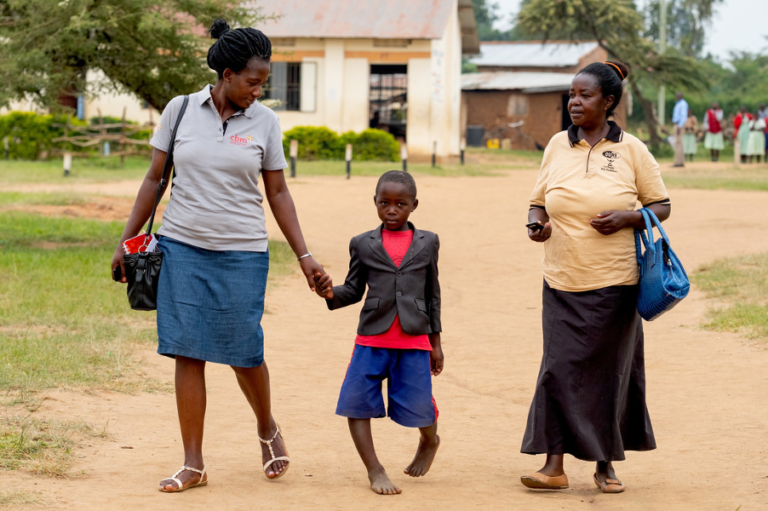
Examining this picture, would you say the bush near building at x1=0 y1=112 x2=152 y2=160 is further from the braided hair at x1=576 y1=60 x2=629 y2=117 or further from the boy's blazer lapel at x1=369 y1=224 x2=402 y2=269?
the braided hair at x1=576 y1=60 x2=629 y2=117

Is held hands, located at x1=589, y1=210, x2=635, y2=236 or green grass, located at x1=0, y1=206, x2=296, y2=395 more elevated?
held hands, located at x1=589, y1=210, x2=635, y2=236

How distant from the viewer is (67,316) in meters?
7.52

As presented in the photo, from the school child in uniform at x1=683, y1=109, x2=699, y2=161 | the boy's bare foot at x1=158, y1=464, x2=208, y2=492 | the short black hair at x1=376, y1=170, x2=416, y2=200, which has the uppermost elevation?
the school child in uniform at x1=683, y1=109, x2=699, y2=161

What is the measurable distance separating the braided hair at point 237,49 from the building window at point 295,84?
80.0 ft

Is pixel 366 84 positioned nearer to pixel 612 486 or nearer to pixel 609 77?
pixel 609 77

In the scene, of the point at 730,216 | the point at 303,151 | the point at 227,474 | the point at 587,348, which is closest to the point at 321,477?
the point at 227,474

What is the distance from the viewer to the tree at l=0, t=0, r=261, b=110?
401 inches

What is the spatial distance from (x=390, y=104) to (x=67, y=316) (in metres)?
24.8

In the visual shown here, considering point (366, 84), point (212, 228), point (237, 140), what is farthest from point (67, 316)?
point (366, 84)

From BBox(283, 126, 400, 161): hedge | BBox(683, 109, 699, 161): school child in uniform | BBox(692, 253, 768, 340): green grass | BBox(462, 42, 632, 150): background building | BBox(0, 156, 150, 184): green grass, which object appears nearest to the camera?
BBox(692, 253, 768, 340): green grass

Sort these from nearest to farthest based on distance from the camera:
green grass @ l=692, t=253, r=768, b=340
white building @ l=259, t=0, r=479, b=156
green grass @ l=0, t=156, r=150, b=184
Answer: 1. green grass @ l=692, t=253, r=768, b=340
2. green grass @ l=0, t=156, r=150, b=184
3. white building @ l=259, t=0, r=479, b=156

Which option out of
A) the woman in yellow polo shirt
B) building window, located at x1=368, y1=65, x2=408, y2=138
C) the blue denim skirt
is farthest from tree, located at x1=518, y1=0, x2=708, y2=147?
the blue denim skirt

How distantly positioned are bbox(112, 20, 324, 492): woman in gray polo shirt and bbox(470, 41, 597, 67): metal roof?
36.9 meters

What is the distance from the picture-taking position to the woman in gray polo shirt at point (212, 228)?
3928 mm
